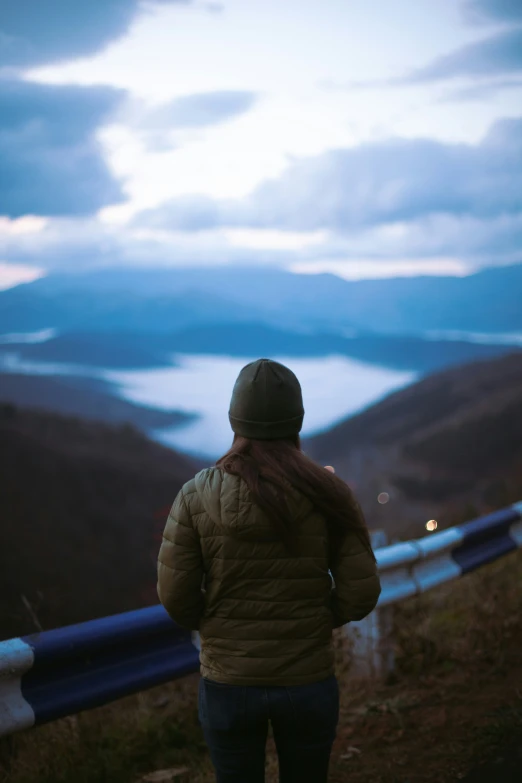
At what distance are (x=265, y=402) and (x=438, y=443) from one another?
18255 millimetres

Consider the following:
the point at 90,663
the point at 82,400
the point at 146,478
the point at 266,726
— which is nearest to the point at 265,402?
the point at 266,726

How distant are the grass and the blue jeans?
47.2 inches

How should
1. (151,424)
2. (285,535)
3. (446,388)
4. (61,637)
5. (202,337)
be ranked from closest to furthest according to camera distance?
(285,535)
(61,637)
(151,424)
(202,337)
(446,388)

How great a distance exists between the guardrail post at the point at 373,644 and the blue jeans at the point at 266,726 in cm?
193

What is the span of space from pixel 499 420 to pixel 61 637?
18.4 metres

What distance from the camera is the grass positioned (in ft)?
10.7

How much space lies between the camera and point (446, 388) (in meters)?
19.9

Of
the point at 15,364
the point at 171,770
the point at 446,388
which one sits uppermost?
the point at 15,364

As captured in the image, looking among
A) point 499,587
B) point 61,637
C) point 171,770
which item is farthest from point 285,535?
point 499,587

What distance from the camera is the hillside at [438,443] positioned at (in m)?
18.6

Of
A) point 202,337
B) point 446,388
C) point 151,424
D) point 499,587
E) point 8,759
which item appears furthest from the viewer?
point 446,388

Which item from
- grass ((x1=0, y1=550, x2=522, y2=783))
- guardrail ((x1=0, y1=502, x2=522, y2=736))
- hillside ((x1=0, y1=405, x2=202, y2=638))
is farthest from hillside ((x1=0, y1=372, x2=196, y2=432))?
guardrail ((x1=0, y1=502, x2=522, y2=736))

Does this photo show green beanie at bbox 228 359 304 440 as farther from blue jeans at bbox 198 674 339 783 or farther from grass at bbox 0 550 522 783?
grass at bbox 0 550 522 783

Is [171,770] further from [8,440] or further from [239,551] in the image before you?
[8,440]
